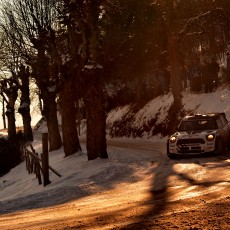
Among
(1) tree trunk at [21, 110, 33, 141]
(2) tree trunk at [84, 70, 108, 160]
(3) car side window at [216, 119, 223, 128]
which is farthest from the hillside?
(2) tree trunk at [84, 70, 108, 160]

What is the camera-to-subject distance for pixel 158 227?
5.93 m

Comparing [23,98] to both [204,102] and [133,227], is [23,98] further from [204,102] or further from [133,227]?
[133,227]

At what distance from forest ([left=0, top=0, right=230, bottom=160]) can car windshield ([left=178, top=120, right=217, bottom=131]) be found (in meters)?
3.24

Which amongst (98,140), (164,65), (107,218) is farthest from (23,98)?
(107,218)

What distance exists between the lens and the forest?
15.7 m

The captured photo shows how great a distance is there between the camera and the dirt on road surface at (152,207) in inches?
247

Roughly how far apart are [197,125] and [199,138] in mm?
1356

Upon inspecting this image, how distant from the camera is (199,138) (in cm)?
1552

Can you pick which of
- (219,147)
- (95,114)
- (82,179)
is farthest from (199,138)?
(82,179)

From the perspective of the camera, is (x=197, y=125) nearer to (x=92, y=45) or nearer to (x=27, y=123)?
(x=92, y=45)

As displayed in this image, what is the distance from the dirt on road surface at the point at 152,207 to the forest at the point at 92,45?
200 inches

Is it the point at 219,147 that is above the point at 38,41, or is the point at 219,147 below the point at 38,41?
below

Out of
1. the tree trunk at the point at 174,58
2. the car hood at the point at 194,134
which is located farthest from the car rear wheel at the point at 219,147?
the tree trunk at the point at 174,58

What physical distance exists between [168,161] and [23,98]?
2323 centimetres
